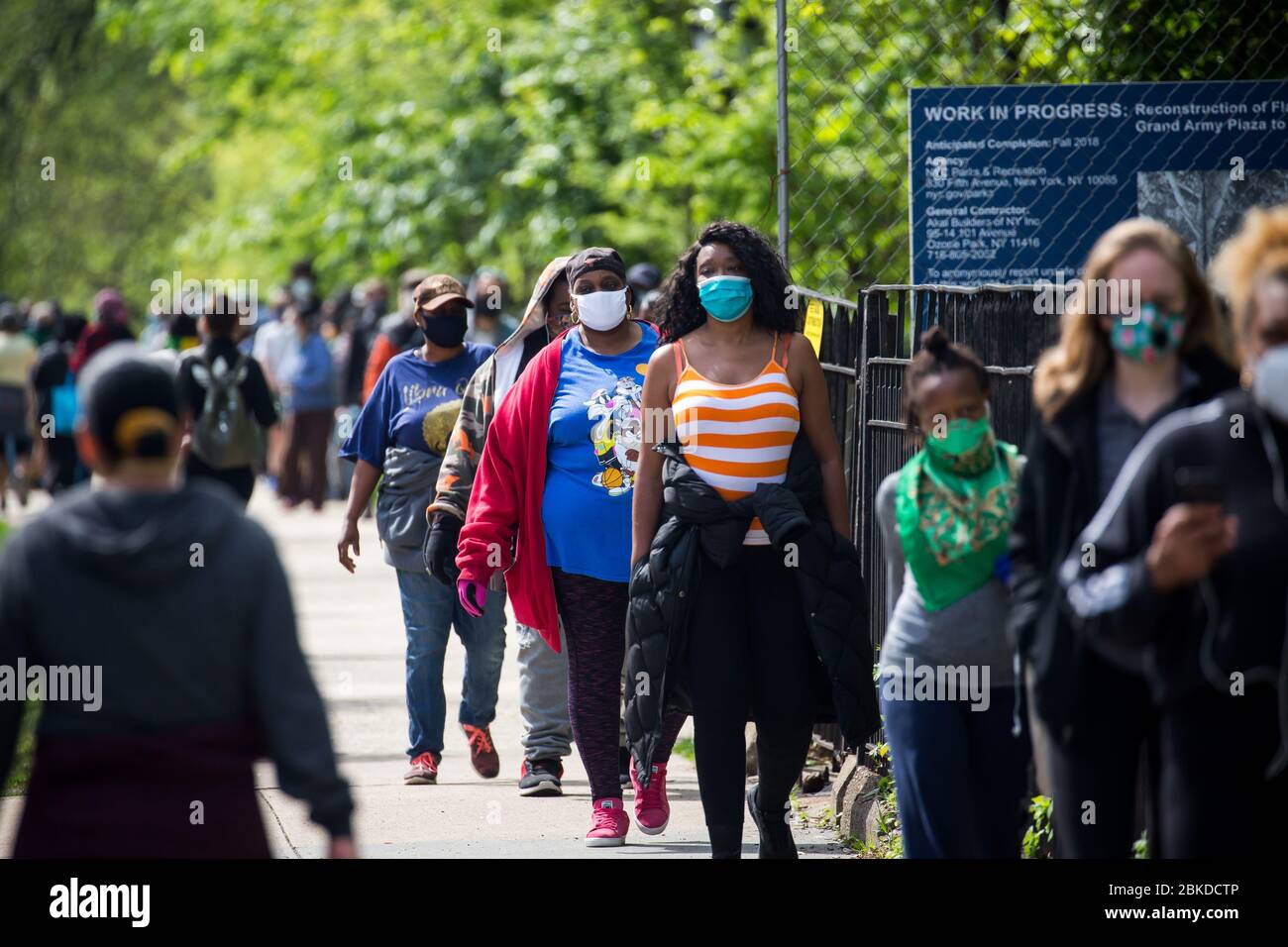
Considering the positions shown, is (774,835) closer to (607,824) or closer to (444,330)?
(607,824)

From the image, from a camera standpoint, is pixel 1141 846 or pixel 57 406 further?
pixel 57 406

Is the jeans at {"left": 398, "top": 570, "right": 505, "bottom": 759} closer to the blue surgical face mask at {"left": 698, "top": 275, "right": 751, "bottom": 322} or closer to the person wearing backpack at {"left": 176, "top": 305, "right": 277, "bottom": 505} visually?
the person wearing backpack at {"left": 176, "top": 305, "right": 277, "bottom": 505}

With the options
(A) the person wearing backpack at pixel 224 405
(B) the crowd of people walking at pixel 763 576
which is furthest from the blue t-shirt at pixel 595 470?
(A) the person wearing backpack at pixel 224 405

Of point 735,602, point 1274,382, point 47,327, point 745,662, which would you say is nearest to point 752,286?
point 735,602

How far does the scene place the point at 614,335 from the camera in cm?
680

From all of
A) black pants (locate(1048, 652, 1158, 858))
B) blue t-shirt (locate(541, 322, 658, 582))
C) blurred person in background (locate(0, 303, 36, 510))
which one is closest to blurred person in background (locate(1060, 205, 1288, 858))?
black pants (locate(1048, 652, 1158, 858))

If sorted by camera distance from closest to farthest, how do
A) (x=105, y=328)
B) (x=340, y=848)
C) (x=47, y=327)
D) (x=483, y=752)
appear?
(x=340, y=848) → (x=483, y=752) → (x=105, y=328) → (x=47, y=327)

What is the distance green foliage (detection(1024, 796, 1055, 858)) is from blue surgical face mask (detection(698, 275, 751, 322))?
64.5 inches

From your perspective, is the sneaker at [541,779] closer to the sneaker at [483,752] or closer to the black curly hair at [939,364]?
the sneaker at [483,752]

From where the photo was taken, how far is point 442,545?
24.2 feet

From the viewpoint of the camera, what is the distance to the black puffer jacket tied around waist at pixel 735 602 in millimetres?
5664

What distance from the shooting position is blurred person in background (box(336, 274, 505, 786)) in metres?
7.92

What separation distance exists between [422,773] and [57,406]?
10.9 metres
